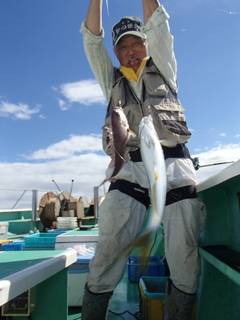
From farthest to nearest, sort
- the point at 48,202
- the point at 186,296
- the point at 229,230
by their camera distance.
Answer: the point at 48,202, the point at 229,230, the point at 186,296

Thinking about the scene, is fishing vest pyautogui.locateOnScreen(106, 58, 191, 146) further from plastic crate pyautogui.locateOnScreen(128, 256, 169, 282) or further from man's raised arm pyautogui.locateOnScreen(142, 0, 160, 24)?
plastic crate pyautogui.locateOnScreen(128, 256, 169, 282)

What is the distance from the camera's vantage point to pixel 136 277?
15.9ft

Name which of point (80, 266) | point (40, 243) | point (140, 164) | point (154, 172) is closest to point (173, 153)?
point (140, 164)

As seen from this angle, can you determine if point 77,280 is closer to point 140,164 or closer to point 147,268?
point 147,268

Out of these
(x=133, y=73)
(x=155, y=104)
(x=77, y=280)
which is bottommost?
(x=77, y=280)

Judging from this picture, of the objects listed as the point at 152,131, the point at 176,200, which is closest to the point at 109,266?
the point at 176,200

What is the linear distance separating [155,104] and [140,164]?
44 centimetres

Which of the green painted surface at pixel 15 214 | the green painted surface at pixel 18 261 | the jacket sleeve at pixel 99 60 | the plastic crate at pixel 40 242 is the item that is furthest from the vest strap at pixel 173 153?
the green painted surface at pixel 15 214

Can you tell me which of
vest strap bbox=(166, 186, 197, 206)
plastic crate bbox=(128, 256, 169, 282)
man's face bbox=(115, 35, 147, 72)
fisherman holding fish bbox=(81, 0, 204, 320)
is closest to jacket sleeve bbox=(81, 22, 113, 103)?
fisherman holding fish bbox=(81, 0, 204, 320)

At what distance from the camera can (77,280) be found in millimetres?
3857

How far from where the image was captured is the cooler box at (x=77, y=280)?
12.7 feet

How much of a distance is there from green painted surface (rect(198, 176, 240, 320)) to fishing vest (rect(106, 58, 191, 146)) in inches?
23.4

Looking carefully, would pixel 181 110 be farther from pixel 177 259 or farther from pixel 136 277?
pixel 136 277

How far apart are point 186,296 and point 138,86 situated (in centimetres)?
153
